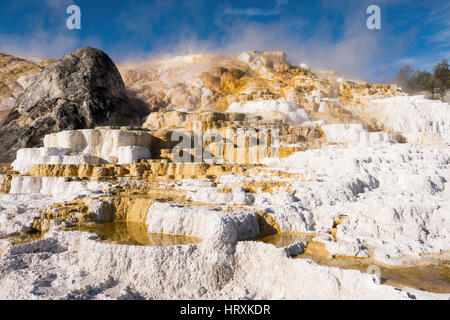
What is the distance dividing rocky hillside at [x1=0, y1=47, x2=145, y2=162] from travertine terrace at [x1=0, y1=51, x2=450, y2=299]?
8.74 m

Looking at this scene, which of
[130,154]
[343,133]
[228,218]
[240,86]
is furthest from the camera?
[240,86]

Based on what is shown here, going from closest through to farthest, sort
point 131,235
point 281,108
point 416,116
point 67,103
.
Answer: point 131,235
point 416,116
point 67,103
point 281,108

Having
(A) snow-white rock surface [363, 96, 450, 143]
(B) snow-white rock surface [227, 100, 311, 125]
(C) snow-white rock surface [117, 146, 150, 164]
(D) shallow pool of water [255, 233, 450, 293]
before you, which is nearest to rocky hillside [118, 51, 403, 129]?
(B) snow-white rock surface [227, 100, 311, 125]

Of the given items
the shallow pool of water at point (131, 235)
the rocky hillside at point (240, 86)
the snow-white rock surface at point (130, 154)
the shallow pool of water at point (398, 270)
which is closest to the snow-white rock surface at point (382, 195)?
the shallow pool of water at point (398, 270)

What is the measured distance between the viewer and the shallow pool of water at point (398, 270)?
629cm

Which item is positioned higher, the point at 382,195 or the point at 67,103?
the point at 67,103

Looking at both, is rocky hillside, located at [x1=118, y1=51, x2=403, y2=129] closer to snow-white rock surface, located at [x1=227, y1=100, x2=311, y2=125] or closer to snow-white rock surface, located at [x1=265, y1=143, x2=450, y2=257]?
snow-white rock surface, located at [x1=227, y1=100, x2=311, y2=125]

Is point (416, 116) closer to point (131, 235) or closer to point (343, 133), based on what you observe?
point (343, 133)

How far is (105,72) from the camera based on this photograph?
3538 centimetres

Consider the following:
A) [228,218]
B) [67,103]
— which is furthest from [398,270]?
[67,103]

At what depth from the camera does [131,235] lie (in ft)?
30.6

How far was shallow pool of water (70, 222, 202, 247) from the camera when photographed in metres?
8.58

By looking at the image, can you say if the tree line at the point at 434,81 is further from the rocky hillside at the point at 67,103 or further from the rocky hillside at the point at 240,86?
the rocky hillside at the point at 67,103

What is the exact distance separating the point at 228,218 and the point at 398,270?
165 inches
